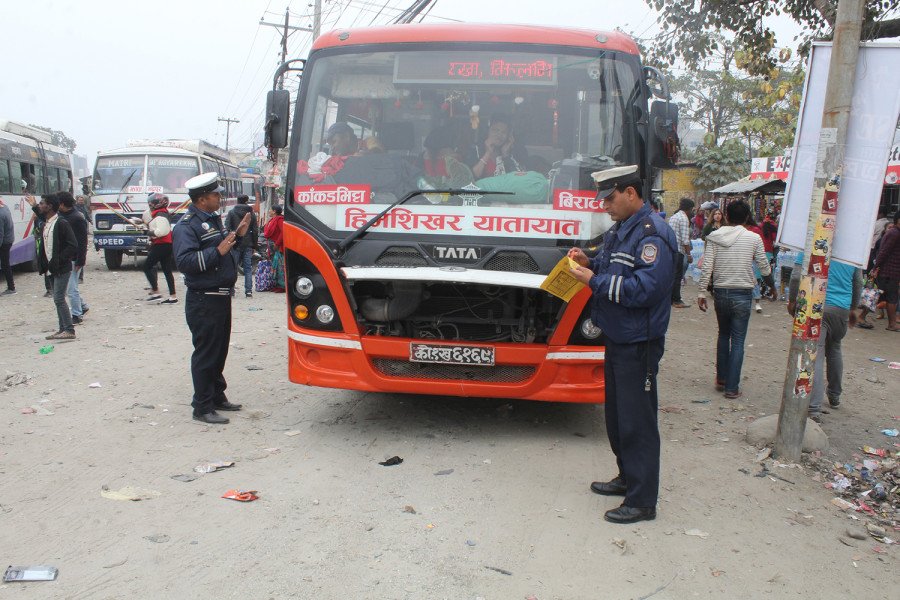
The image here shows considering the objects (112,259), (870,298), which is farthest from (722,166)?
(112,259)

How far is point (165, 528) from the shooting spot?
3.67 m

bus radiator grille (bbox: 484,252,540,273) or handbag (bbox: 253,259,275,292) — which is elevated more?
bus radiator grille (bbox: 484,252,540,273)

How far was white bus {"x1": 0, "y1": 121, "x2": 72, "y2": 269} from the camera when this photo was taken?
14484 mm

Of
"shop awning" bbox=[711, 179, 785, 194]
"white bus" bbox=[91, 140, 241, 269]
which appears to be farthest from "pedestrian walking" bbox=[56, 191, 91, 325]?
"shop awning" bbox=[711, 179, 785, 194]

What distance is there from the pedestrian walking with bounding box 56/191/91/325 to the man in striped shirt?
7.45 metres

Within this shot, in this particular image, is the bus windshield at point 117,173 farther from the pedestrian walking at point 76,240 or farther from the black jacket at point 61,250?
the black jacket at point 61,250

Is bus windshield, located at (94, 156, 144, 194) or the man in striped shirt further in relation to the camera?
bus windshield, located at (94, 156, 144, 194)

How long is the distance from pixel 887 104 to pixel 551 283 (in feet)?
7.88

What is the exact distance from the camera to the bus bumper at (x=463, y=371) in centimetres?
486

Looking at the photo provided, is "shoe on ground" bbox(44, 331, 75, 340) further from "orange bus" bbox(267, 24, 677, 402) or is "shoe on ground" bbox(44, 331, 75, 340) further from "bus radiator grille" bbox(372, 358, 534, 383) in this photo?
"bus radiator grille" bbox(372, 358, 534, 383)

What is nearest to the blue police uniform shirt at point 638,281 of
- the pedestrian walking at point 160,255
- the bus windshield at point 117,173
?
the pedestrian walking at point 160,255

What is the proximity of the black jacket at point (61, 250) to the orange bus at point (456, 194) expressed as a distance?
4.80 meters

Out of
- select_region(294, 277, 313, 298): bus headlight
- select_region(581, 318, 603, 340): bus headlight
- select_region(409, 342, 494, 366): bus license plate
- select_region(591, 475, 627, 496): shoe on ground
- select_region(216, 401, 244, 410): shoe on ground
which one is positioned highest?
select_region(294, 277, 313, 298): bus headlight

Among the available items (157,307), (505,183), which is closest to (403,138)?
(505,183)
